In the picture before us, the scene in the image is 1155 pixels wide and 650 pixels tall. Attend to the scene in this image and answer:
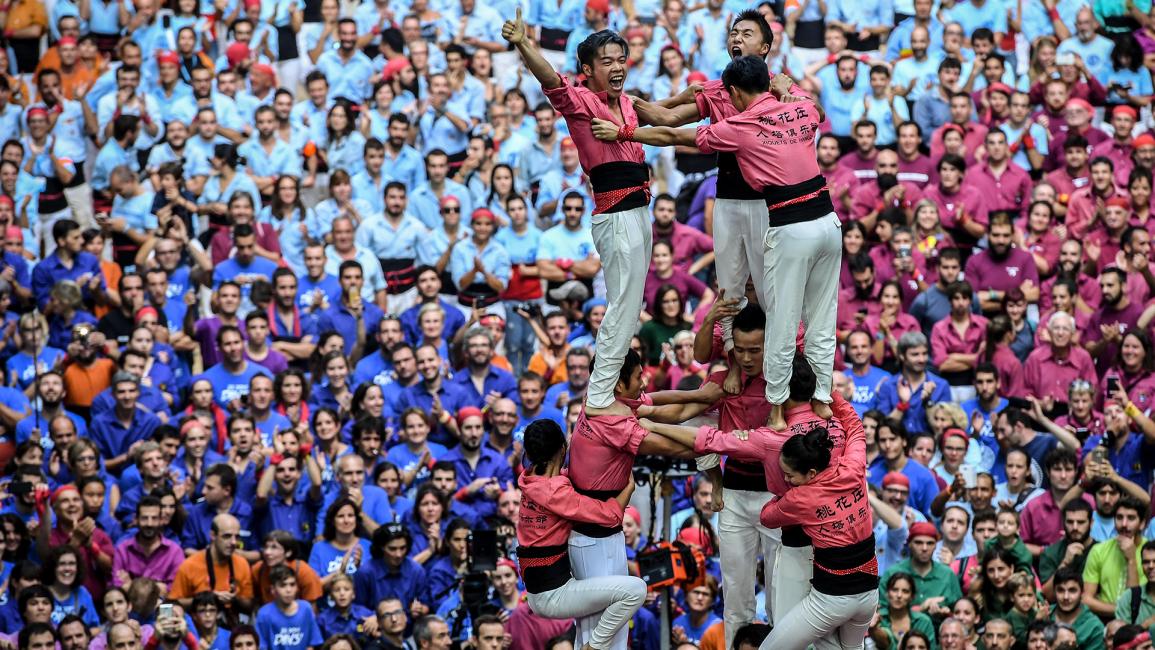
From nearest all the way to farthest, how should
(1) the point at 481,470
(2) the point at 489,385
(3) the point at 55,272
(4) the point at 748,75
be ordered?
1. (4) the point at 748,75
2. (1) the point at 481,470
3. (2) the point at 489,385
4. (3) the point at 55,272

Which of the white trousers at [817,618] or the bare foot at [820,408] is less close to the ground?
the bare foot at [820,408]

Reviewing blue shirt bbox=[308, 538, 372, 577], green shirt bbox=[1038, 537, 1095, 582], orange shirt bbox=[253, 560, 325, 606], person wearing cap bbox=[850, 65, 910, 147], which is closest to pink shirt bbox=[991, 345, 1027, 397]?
green shirt bbox=[1038, 537, 1095, 582]

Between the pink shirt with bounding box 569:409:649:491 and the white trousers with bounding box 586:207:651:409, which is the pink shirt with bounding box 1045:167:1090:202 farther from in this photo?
the pink shirt with bounding box 569:409:649:491

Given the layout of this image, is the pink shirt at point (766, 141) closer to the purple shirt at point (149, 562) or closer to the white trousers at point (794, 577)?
the white trousers at point (794, 577)

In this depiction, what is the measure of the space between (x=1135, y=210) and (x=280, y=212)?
8.56 metres

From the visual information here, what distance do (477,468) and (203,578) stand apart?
2536 millimetres

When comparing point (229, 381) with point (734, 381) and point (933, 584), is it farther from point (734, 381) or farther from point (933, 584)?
point (734, 381)

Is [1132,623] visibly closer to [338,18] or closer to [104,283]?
[104,283]

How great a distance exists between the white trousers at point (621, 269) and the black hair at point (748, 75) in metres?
1.00

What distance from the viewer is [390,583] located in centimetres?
1650

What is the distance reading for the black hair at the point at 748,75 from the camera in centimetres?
1250

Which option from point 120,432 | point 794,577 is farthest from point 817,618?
point 120,432

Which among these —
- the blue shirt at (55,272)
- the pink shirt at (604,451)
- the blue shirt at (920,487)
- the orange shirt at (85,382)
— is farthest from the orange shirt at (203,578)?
the blue shirt at (920,487)

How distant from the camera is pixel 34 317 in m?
19.2
